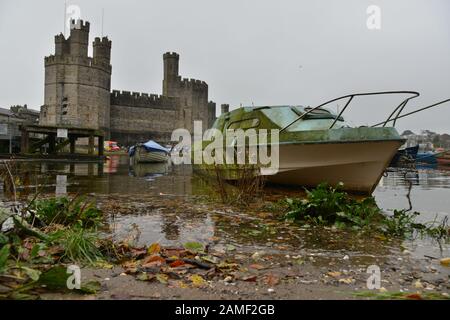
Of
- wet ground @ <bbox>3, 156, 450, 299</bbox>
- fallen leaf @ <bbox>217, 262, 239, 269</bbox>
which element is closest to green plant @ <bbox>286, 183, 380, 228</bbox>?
wet ground @ <bbox>3, 156, 450, 299</bbox>

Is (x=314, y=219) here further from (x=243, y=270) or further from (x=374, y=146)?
(x=374, y=146)

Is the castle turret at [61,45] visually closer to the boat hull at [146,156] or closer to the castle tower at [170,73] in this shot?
the castle tower at [170,73]

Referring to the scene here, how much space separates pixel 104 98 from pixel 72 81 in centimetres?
458

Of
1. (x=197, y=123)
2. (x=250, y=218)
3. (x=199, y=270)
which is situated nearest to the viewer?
(x=199, y=270)

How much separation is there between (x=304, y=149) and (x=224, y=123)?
3606 millimetres

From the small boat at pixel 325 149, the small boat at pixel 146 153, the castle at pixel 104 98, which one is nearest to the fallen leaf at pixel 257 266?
the small boat at pixel 325 149

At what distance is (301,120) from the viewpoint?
7770 mm

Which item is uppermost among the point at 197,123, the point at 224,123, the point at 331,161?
the point at 197,123

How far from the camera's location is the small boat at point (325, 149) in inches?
263

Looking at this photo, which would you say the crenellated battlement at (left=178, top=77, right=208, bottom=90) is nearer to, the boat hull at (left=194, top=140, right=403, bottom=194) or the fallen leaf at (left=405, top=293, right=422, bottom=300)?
the boat hull at (left=194, top=140, right=403, bottom=194)

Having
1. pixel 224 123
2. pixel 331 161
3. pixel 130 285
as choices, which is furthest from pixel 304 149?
pixel 130 285

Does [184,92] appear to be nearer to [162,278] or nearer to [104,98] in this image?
[104,98]

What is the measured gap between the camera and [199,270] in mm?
2547
